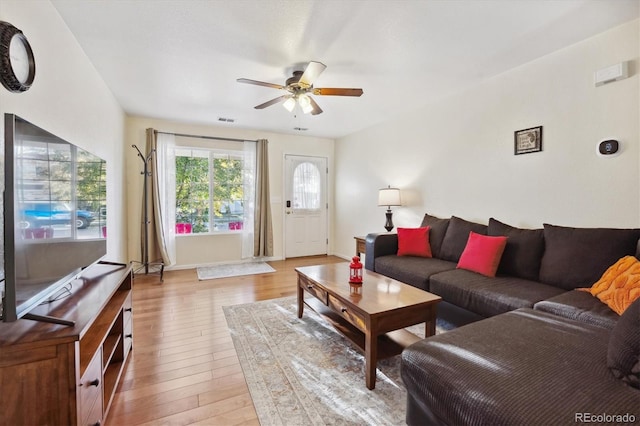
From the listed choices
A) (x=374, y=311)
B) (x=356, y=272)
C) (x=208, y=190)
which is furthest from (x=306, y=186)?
(x=374, y=311)

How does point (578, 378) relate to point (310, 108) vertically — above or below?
below

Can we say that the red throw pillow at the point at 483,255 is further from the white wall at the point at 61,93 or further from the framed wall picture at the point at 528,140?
the white wall at the point at 61,93

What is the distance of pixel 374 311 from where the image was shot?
1.72 meters

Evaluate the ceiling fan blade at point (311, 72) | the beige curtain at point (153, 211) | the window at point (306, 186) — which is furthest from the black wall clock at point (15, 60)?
the window at point (306, 186)

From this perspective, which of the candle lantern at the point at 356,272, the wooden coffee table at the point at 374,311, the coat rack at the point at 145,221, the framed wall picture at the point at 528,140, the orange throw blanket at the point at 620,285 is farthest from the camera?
the coat rack at the point at 145,221

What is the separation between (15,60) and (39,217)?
0.83 meters

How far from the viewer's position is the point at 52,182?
51.2 inches

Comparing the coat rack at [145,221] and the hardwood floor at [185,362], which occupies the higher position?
the coat rack at [145,221]

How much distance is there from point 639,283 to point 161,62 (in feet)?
12.4

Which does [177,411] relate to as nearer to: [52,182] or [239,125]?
[52,182]

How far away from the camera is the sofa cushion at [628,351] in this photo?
38.9 inches

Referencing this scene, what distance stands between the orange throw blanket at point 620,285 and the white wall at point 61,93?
328 centimetres

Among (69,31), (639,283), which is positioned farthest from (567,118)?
(69,31)

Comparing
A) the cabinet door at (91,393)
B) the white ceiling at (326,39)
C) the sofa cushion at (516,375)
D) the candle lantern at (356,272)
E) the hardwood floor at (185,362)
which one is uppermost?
the white ceiling at (326,39)
